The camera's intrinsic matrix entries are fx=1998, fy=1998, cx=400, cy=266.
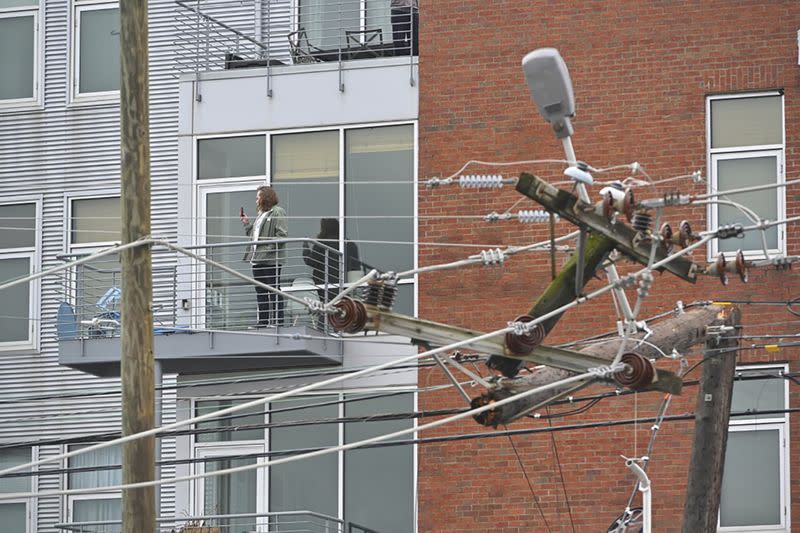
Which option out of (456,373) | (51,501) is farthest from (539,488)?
(51,501)

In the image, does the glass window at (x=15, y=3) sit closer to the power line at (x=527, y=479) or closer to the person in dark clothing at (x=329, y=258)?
the person in dark clothing at (x=329, y=258)

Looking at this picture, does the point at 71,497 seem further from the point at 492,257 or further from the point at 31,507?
the point at 492,257

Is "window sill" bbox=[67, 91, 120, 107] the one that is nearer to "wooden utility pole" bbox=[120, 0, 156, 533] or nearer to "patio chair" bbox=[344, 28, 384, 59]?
"patio chair" bbox=[344, 28, 384, 59]

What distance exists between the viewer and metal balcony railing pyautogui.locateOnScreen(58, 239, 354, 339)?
23906mm

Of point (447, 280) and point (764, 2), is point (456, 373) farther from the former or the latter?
point (764, 2)

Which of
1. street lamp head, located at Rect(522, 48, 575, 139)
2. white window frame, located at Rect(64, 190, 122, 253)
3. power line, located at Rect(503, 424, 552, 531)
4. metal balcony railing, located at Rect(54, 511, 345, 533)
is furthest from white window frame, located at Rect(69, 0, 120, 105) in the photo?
street lamp head, located at Rect(522, 48, 575, 139)

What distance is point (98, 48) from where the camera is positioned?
27.1 metres

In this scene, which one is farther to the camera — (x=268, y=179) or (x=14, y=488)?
(x=14, y=488)

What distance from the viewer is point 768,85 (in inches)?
912

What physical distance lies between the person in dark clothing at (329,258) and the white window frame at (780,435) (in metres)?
Answer: 4.91

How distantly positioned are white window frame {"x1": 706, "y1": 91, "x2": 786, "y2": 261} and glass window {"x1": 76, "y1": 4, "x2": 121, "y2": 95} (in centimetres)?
827

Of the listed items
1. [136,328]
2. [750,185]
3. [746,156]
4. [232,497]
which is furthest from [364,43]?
[136,328]

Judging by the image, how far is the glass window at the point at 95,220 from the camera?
26.5 metres

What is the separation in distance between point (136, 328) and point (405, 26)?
10538 millimetres
